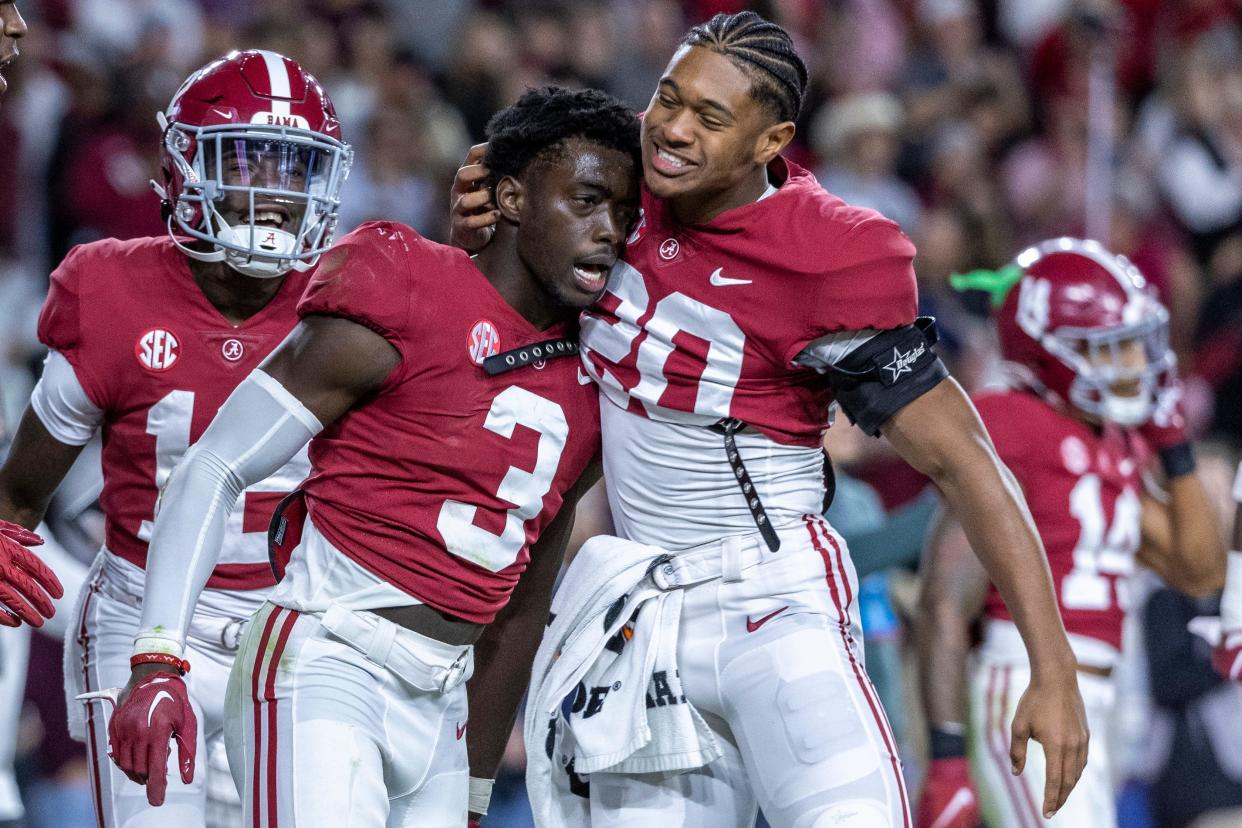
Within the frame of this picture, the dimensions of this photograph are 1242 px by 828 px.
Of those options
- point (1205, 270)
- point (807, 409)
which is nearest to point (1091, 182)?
point (1205, 270)

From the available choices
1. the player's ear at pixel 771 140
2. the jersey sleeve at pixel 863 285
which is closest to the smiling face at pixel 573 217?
the player's ear at pixel 771 140

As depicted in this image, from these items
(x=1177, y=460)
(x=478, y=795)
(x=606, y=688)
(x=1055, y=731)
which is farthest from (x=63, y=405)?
(x=1177, y=460)

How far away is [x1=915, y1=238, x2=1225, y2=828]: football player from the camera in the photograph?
438 centimetres

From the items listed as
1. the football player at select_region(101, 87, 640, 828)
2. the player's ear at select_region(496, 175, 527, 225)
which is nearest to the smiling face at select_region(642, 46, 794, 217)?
the football player at select_region(101, 87, 640, 828)

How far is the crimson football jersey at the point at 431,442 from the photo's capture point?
9.93ft

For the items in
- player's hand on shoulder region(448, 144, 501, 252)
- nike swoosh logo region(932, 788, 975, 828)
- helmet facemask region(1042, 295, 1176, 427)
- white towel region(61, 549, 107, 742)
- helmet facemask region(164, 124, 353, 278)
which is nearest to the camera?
player's hand on shoulder region(448, 144, 501, 252)

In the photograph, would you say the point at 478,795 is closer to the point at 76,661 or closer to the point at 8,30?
the point at 76,661

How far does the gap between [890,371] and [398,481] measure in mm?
885

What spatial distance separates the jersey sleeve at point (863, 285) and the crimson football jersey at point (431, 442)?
1.87 ft

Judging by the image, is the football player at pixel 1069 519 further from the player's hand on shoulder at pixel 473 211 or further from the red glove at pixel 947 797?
the player's hand on shoulder at pixel 473 211

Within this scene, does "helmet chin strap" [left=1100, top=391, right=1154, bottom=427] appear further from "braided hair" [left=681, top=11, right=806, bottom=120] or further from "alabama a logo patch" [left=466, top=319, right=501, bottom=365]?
"alabama a logo patch" [left=466, top=319, right=501, bottom=365]

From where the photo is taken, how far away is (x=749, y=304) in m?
3.08

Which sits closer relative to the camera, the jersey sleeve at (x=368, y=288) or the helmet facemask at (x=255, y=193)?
the jersey sleeve at (x=368, y=288)

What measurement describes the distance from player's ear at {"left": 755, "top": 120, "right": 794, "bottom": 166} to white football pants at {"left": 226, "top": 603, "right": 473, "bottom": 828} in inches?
41.3
